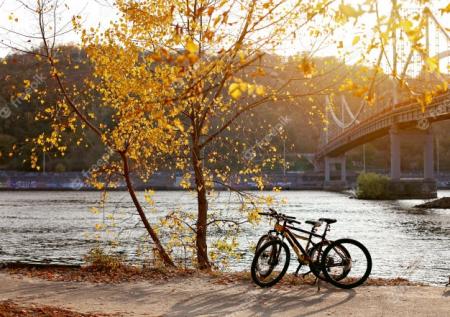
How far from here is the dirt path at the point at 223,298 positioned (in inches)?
340

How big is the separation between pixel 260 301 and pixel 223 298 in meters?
0.52

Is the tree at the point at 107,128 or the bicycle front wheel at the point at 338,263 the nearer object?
the bicycle front wheel at the point at 338,263

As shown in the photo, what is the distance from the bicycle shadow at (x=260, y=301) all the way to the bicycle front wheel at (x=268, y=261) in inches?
7.2

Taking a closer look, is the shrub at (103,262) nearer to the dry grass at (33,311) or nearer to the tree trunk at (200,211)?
the tree trunk at (200,211)

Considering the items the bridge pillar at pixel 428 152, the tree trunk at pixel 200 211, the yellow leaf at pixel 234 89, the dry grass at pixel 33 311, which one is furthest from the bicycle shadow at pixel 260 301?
the bridge pillar at pixel 428 152

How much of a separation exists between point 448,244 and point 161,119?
25893 millimetres

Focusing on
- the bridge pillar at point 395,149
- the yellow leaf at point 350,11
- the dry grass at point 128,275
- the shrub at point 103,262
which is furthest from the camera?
the bridge pillar at point 395,149

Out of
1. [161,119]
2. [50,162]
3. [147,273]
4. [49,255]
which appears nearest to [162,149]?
[147,273]

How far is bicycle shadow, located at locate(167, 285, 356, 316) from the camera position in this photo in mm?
8633

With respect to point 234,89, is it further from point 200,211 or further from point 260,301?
point 200,211

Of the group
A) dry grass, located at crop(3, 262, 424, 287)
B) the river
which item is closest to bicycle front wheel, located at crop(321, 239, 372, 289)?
dry grass, located at crop(3, 262, 424, 287)

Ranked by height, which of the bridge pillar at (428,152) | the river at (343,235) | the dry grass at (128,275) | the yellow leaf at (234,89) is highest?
the bridge pillar at (428,152)

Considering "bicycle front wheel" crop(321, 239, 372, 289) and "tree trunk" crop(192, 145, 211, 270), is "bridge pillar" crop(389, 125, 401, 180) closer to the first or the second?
"tree trunk" crop(192, 145, 211, 270)

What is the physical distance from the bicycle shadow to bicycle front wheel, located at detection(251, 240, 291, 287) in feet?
0.60
